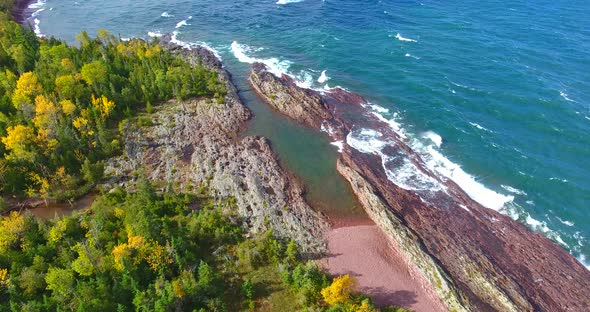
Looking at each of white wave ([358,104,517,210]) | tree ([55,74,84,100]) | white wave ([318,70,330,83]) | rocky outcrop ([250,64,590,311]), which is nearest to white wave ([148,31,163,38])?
tree ([55,74,84,100])

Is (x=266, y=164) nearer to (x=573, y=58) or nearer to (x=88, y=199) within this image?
(x=88, y=199)

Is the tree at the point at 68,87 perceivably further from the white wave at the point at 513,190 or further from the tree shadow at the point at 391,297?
the white wave at the point at 513,190

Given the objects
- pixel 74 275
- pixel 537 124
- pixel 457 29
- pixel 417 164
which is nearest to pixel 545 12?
pixel 457 29

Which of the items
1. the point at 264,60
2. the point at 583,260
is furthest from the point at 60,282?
the point at 264,60

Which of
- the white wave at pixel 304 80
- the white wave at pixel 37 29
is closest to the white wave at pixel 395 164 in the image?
the white wave at pixel 304 80

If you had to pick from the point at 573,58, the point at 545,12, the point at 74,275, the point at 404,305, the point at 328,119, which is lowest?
the point at 404,305

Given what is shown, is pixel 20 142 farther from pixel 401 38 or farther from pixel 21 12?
pixel 21 12
